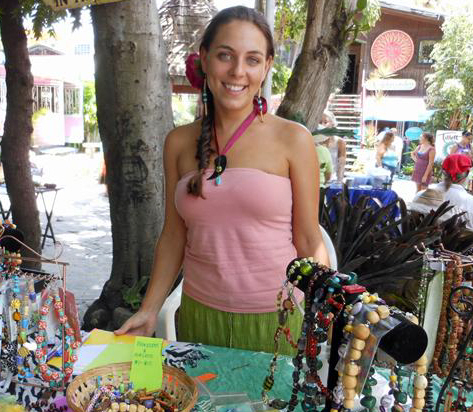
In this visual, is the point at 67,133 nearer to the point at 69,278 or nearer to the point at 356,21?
the point at 69,278

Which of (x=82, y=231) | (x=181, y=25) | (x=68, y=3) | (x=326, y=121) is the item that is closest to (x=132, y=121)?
(x=68, y=3)

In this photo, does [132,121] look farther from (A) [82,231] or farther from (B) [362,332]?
(A) [82,231]

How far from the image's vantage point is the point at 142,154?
9.13 ft

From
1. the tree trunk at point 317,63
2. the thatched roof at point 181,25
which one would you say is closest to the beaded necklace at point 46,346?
the tree trunk at point 317,63

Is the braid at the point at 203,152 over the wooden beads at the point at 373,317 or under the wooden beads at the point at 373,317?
over

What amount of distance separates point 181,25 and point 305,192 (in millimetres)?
4940

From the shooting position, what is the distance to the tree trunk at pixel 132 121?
104 inches

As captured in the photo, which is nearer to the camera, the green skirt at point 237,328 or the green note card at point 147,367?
the green note card at point 147,367

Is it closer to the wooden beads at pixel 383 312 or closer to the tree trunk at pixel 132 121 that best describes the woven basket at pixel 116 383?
the wooden beads at pixel 383 312

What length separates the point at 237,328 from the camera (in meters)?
1.56

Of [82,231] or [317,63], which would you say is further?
[82,231]

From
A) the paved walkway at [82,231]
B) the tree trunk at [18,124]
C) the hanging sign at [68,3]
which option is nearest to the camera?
the hanging sign at [68,3]

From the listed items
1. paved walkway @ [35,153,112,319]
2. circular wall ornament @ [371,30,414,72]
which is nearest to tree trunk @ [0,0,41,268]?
paved walkway @ [35,153,112,319]

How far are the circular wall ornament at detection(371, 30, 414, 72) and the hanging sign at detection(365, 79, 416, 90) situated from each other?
0.48 m
